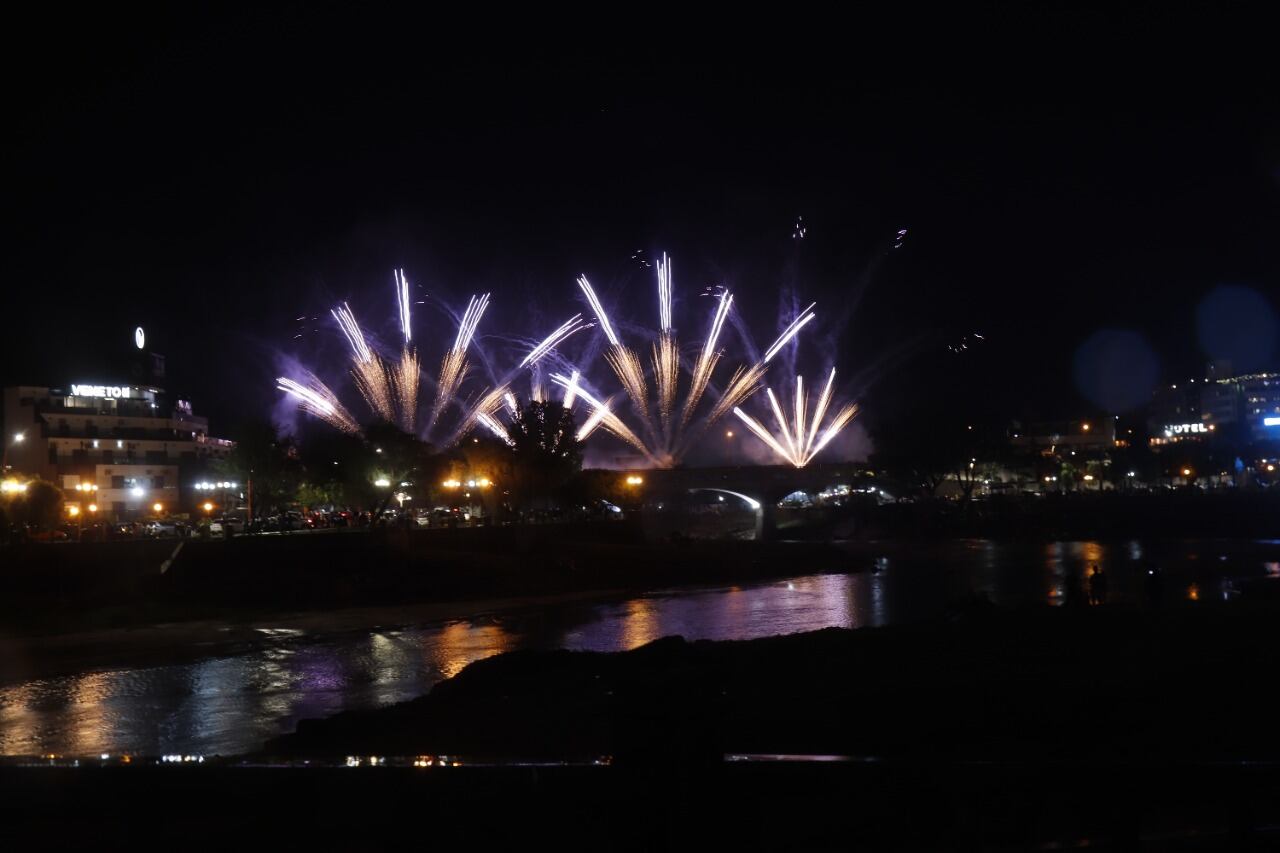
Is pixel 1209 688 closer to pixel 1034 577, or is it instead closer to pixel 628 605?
pixel 628 605

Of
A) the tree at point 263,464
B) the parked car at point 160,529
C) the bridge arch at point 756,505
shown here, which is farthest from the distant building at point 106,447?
the bridge arch at point 756,505

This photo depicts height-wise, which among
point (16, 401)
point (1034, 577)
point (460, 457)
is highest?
point (16, 401)

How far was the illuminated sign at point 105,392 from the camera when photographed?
85.9 metres

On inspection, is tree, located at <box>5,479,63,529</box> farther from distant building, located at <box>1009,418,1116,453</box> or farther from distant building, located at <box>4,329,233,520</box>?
distant building, located at <box>1009,418,1116,453</box>

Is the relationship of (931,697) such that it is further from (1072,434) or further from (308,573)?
(1072,434)

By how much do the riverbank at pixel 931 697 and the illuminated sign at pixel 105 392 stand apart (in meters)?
76.8

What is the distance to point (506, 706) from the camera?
17.4 m

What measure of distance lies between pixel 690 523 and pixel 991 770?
115 metres

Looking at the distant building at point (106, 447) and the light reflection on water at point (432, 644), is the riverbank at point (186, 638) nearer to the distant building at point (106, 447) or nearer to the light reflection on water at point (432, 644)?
the light reflection on water at point (432, 644)

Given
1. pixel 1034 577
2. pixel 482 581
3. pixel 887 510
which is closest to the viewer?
pixel 482 581

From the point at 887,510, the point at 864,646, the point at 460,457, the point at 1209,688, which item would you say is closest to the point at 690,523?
the point at 887,510

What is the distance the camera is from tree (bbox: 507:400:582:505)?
249 ft

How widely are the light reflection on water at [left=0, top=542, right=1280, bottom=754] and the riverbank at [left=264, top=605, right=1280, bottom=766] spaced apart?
228 inches

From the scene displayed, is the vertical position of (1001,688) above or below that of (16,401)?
below
